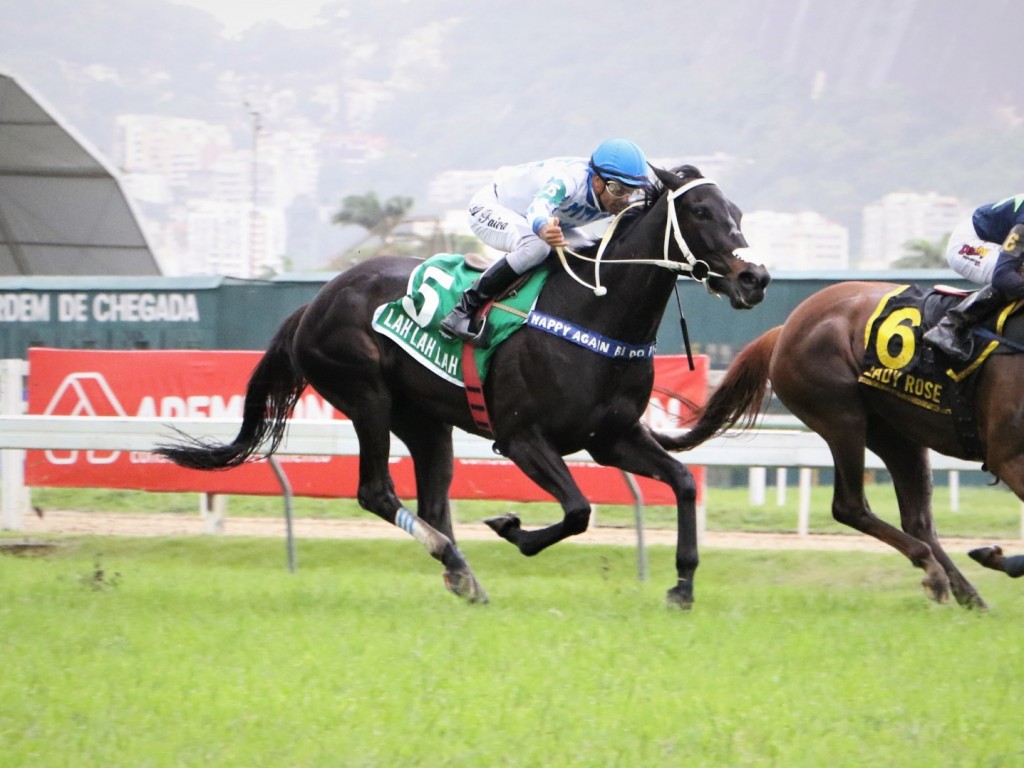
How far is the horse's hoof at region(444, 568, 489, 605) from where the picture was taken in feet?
23.2

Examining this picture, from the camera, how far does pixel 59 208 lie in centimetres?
2216

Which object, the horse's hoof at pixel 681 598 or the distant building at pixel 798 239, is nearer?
the horse's hoof at pixel 681 598

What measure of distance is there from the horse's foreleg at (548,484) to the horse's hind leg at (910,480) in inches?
75.0

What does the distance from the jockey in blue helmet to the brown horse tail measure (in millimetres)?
1521

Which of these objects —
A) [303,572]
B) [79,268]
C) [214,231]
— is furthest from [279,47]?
[303,572]

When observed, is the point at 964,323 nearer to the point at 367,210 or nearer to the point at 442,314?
the point at 442,314

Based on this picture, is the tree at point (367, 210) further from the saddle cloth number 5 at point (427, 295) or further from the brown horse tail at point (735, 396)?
the saddle cloth number 5 at point (427, 295)

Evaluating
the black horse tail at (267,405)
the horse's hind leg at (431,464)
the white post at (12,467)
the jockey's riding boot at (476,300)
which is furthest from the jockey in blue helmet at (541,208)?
the white post at (12,467)

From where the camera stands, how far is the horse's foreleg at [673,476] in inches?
262

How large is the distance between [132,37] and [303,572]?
17375 cm

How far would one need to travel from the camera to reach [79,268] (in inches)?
910

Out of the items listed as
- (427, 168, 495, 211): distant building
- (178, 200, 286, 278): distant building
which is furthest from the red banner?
(427, 168, 495, 211): distant building

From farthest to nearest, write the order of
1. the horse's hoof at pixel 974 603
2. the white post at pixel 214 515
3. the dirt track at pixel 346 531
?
the white post at pixel 214 515, the dirt track at pixel 346 531, the horse's hoof at pixel 974 603

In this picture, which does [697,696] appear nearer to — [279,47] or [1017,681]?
[1017,681]
